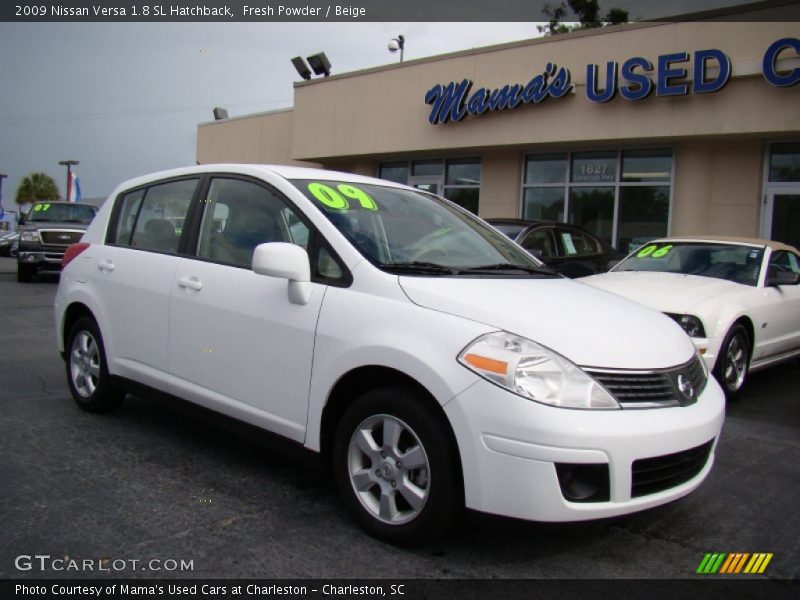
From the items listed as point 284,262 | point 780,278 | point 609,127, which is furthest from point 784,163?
point 284,262

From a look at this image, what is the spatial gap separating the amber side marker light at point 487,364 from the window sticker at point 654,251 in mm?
5286

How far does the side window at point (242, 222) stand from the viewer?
3650 millimetres

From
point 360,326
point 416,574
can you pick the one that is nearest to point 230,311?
point 360,326

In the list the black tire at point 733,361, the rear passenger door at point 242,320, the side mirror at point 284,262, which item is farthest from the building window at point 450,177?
the side mirror at point 284,262

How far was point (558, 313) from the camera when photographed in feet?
9.97

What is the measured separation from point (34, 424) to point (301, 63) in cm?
1704

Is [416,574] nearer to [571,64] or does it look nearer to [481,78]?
[571,64]

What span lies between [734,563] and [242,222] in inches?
115

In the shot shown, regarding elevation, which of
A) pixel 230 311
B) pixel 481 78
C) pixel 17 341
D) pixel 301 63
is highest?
pixel 301 63

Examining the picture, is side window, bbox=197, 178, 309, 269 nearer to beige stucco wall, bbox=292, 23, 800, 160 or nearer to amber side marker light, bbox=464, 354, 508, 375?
amber side marker light, bbox=464, 354, 508, 375

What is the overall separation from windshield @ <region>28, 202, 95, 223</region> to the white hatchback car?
45.1 ft

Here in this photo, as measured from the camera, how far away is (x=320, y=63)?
19.5 metres

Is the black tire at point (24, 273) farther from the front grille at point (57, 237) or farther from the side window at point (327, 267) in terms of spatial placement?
the side window at point (327, 267)

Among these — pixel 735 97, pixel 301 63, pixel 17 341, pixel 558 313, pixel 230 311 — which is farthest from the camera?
pixel 301 63
